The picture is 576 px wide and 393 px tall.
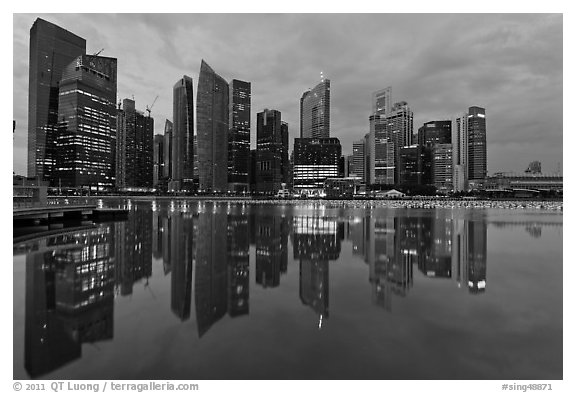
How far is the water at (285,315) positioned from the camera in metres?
6.52

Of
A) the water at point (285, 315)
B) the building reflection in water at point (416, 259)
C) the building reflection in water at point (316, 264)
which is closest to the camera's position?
the water at point (285, 315)

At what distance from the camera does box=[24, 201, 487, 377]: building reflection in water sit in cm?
835

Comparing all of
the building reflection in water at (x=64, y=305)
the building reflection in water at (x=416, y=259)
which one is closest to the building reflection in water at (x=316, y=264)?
the building reflection in water at (x=416, y=259)

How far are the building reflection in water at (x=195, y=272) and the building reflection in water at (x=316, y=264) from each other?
43 mm

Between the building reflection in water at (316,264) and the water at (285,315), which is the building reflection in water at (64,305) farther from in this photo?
the building reflection in water at (316,264)

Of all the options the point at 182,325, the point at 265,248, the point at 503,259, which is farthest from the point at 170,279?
the point at 503,259

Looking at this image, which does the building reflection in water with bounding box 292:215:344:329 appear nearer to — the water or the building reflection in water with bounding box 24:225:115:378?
the water

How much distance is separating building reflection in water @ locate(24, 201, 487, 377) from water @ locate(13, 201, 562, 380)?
6 cm

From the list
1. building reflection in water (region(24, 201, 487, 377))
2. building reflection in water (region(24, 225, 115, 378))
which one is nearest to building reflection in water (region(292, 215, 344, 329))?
building reflection in water (region(24, 201, 487, 377))

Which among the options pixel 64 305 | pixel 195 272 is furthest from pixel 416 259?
pixel 64 305

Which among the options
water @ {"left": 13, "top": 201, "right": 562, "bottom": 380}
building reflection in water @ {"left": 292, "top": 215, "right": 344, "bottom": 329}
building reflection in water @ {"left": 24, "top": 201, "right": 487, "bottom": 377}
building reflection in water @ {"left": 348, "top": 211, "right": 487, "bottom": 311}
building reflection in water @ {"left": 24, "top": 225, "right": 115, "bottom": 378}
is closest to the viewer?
water @ {"left": 13, "top": 201, "right": 562, "bottom": 380}
